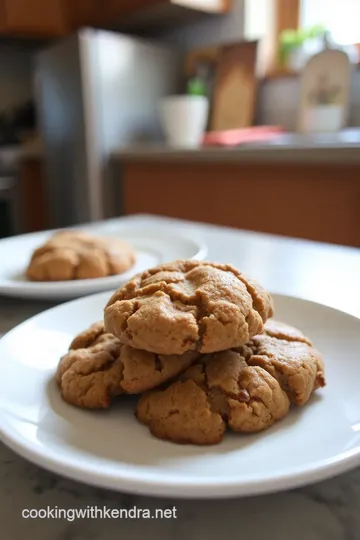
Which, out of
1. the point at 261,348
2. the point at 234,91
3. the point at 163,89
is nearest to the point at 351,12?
the point at 234,91

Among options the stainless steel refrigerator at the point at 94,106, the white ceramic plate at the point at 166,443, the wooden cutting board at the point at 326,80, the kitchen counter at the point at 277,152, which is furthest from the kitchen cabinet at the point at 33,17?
the white ceramic plate at the point at 166,443

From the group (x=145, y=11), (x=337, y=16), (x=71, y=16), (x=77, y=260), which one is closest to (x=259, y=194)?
(x=337, y=16)

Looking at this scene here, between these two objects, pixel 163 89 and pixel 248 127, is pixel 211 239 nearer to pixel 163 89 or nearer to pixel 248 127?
pixel 248 127

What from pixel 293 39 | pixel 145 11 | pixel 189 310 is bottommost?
pixel 189 310

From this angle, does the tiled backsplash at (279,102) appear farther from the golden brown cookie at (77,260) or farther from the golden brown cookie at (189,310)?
the golden brown cookie at (189,310)

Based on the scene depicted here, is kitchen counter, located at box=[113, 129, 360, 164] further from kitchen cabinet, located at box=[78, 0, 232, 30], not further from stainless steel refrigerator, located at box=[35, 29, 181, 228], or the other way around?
kitchen cabinet, located at box=[78, 0, 232, 30]

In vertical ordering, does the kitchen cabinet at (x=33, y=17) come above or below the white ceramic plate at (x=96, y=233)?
above

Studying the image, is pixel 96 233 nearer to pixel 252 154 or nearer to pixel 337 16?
pixel 252 154
